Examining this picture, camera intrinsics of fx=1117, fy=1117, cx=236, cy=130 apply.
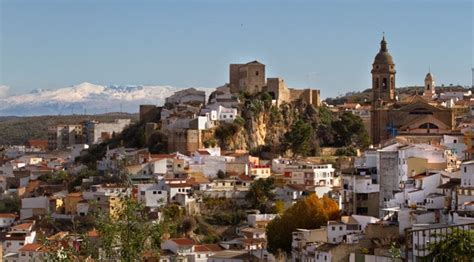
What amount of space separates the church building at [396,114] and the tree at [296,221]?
11226 mm

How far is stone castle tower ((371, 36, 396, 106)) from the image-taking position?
53.8 meters

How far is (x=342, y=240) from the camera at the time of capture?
29359mm

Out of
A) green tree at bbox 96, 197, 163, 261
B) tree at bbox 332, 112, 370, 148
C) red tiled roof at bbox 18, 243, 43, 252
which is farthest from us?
tree at bbox 332, 112, 370, 148

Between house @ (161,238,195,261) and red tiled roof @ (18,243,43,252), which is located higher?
house @ (161,238,195,261)

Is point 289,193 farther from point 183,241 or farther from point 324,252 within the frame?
point 324,252

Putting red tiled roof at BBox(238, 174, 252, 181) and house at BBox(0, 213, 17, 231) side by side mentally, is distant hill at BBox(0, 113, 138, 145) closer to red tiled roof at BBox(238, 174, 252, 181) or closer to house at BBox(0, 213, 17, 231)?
house at BBox(0, 213, 17, 231)

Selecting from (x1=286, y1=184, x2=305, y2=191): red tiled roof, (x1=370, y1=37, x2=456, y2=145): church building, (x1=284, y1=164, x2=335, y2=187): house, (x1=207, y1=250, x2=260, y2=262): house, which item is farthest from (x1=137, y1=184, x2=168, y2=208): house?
(x1=370, y1=37, x2=456, y2=145): church building

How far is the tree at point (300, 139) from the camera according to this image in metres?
48.1

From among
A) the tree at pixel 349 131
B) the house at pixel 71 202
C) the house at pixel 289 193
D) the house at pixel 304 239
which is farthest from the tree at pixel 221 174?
the house at pixel 304 239

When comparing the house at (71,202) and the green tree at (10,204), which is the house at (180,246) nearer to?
the house at (71,202)

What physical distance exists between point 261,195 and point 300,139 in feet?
28.2

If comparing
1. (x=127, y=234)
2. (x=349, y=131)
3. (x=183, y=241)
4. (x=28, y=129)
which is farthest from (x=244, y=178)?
(x=28, y=129)

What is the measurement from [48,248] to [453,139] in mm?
27836

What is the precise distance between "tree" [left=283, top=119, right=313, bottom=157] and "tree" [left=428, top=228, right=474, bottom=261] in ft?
95.7
